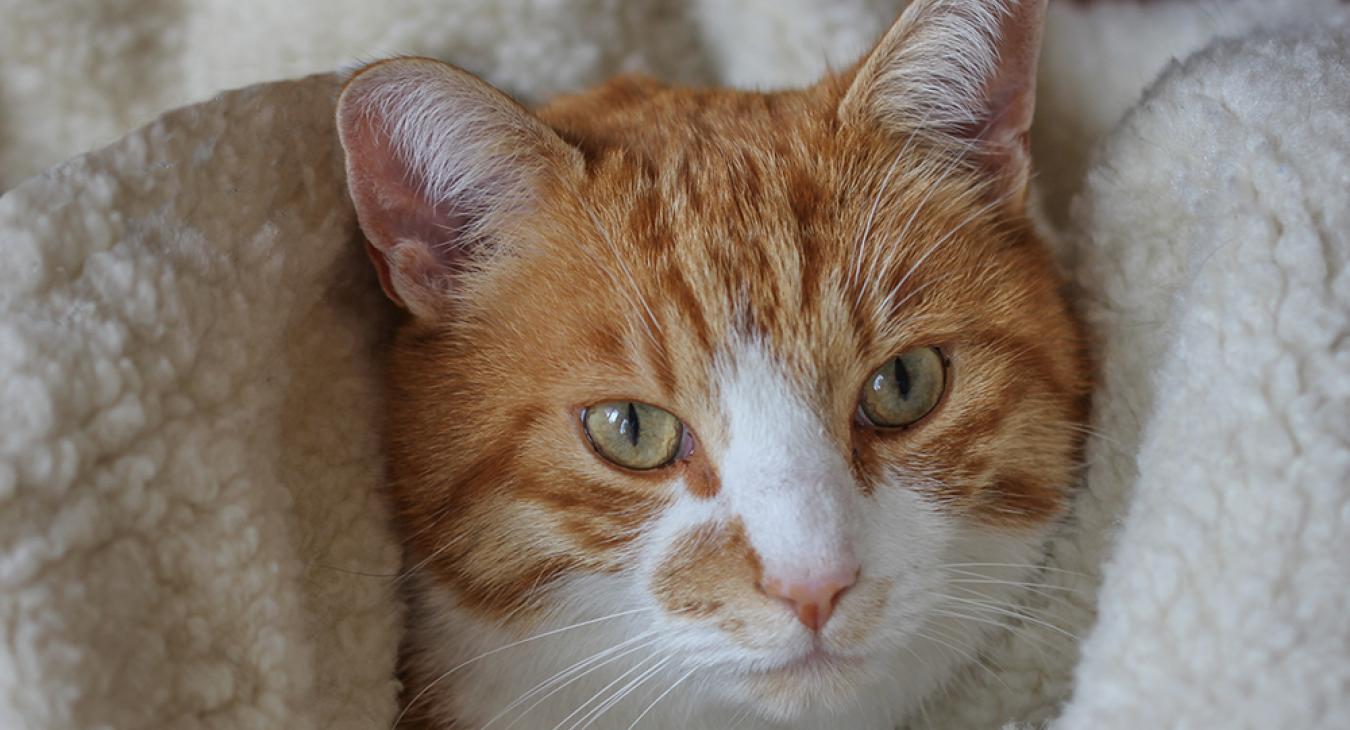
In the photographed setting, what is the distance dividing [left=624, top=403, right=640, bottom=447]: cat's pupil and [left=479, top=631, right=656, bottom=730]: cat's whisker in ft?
0.65

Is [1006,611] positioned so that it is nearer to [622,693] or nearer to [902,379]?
[902,379]

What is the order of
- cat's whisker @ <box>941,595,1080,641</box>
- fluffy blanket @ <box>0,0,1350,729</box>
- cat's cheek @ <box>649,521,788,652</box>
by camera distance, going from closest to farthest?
1. fluffy blanket @ <box>0,0,1350,729</box>
2. cat's cheek @ <box>649,521,788,652</box>
3. cat's whisker @ <box>941,595,1080,641</box>

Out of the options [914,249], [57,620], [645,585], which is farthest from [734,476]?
[57,620]

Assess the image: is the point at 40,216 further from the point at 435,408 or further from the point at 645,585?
the point at 645,585

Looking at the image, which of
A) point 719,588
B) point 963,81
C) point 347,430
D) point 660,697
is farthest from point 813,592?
point 963,81

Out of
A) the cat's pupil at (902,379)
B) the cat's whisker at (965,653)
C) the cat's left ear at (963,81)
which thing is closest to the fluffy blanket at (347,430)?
the cat's whisker at (965,653)

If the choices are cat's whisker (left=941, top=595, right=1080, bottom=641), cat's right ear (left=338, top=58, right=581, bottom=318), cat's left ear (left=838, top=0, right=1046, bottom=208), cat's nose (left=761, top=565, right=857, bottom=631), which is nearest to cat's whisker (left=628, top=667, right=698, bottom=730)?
cat's nose (left=761, top=565, right=857, bottom=631)

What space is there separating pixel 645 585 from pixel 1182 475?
54cm

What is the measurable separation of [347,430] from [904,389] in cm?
61

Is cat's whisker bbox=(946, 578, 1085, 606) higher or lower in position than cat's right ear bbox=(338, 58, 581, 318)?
lower

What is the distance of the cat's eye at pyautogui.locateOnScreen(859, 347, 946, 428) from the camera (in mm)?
1269

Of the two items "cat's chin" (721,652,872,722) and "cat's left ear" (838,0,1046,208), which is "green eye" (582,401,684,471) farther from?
"cat's left ear" (838,0,1046,208)

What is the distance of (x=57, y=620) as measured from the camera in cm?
97

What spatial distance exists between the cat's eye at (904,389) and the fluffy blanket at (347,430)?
0.70 ft
